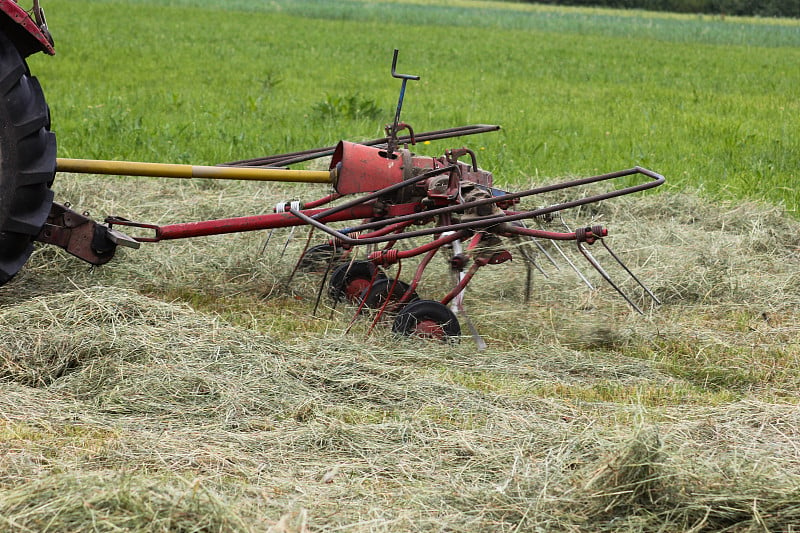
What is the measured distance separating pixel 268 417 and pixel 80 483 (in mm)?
974

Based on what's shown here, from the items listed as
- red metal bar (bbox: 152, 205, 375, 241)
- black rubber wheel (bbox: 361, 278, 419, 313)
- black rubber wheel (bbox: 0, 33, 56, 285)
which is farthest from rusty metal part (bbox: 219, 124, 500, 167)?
black rubber wheel (bbox: 0, 33, 56, 285)

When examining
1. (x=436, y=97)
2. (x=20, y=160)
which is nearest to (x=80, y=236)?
(x=20, y=160)

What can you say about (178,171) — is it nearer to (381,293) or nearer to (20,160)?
(20,160)

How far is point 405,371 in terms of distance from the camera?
14.5 feet

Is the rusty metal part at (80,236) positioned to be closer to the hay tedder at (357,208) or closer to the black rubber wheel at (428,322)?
the hay tedder at (357,208)

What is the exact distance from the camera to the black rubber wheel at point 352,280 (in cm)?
Answer: 568

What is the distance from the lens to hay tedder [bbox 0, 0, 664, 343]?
15.6 feet

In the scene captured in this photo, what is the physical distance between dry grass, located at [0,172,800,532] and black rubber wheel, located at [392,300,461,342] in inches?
4.3

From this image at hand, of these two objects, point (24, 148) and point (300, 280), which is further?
point (300, 280)

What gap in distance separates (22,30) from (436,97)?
9.05 meters

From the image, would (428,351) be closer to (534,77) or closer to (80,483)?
(80,483)

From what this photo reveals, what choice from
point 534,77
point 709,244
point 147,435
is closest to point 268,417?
point 147,435

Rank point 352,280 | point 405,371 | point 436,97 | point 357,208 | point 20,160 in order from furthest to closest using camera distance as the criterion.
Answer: point 436,97 < point 352,280 < point 357,208 < point 20,160 < point 405,371

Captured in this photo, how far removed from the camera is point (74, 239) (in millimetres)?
5375
